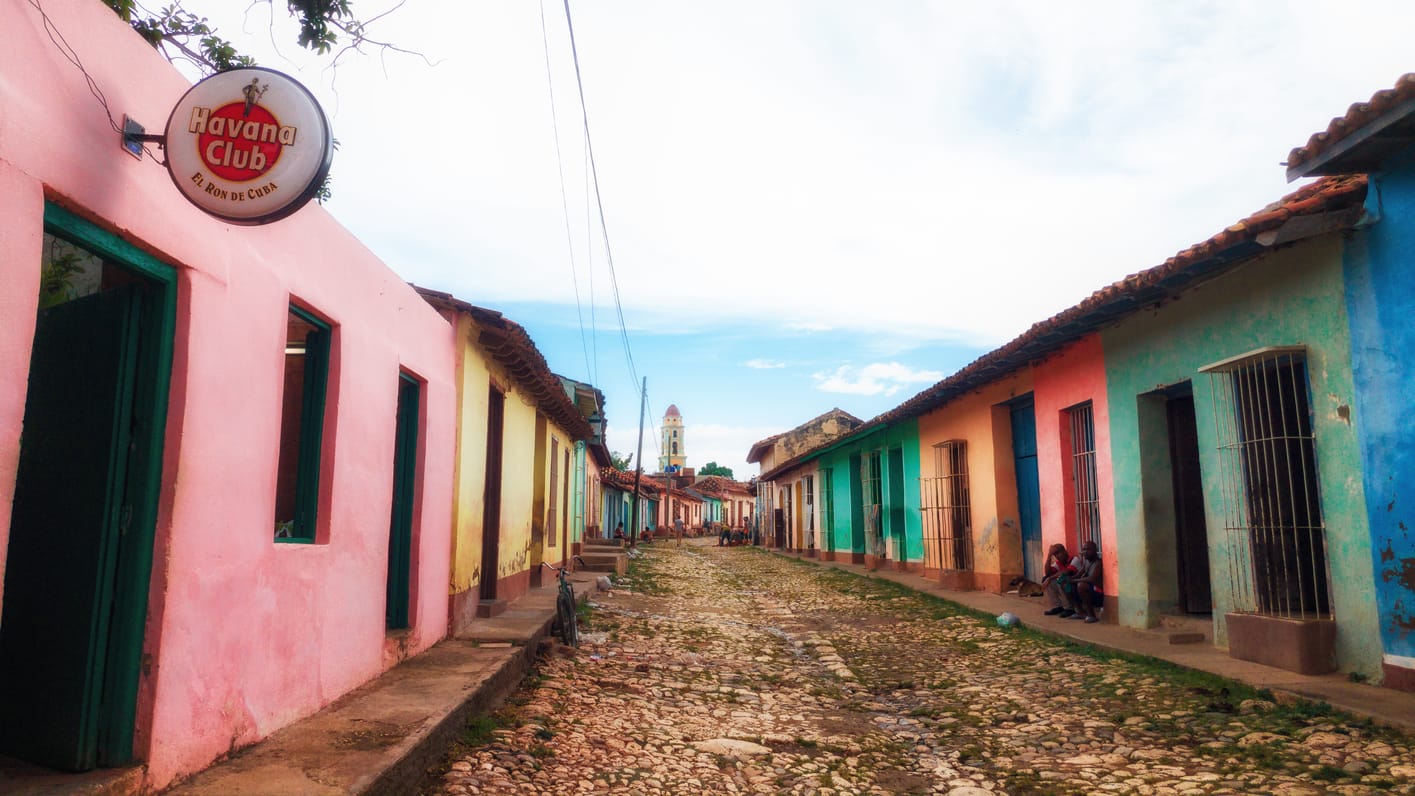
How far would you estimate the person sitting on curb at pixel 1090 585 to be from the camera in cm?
918

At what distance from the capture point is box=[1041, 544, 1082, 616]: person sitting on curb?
948 centimetres

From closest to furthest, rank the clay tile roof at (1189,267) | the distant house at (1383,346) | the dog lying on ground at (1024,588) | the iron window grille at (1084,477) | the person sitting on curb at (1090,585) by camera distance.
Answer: the distant house at (1383,346) < the clay tile roof at (1189,267) < the person sitting on curb at (1090,585) < the iron window grille at (1084,477) < the dog lying on ground at (1024,588)

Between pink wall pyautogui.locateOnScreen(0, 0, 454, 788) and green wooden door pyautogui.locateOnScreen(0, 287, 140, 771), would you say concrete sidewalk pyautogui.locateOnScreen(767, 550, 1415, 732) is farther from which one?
green wooden door pyautogui.locateOnScreen(0, 287, 140, 771)

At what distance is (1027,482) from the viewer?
12125 millimetres

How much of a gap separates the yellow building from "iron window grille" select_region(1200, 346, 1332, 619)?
5.97 m

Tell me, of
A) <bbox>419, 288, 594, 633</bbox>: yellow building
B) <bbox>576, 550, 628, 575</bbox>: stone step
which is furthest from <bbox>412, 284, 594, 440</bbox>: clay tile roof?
<bbox>576, 550, 628, 575</bbox>: stone step

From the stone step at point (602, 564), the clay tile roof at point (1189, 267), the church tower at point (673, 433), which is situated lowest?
the stone step at point (602, 564)

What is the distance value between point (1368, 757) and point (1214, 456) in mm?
3417

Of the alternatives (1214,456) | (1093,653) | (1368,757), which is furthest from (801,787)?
(1214,456)

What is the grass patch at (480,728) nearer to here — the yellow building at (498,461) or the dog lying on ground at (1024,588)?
the yellow building at (498,461)

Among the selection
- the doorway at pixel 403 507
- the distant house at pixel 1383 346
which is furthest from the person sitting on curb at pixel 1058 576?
the doorway at pixel 403 507

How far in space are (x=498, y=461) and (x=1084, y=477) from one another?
21.1ft

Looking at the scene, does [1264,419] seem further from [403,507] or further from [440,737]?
[403,507]

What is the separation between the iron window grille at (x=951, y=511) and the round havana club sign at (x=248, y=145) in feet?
37.7
